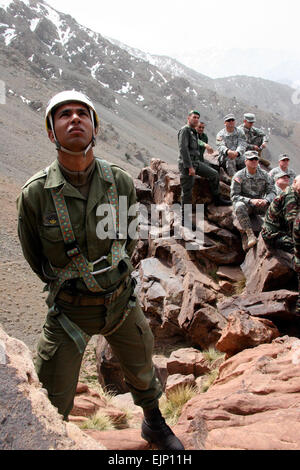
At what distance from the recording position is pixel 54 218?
10.4ft

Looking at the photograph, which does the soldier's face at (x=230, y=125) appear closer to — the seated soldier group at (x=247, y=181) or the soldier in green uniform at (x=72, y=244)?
the seated soldier group at (x=247, y=181)

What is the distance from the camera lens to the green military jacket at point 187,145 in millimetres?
10508

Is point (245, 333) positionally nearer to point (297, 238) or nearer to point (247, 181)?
point (297, 238)

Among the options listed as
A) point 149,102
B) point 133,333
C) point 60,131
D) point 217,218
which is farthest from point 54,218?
point 149,102

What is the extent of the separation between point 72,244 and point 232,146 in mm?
10215

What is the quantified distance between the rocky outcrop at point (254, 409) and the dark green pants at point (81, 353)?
2.05 ft

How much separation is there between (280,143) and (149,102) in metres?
47.1

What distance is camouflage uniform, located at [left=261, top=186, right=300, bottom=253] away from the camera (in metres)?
6.66

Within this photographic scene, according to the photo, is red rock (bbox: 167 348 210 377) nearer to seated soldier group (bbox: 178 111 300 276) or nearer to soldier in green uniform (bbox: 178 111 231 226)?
seated soldier group (bbox: 178 111 300 276)

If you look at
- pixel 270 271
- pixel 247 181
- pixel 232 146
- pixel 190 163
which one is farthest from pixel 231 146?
pixel 270 271

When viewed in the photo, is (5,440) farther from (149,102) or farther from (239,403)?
(149,102)

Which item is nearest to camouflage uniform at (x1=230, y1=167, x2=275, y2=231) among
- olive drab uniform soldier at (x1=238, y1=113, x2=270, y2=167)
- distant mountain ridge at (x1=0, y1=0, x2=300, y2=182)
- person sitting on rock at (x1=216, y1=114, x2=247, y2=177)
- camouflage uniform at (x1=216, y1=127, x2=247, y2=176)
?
person sitting on rock at (x1=216, y1=114, x2=247, y2=177)

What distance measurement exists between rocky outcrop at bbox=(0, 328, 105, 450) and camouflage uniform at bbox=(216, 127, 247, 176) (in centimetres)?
1068

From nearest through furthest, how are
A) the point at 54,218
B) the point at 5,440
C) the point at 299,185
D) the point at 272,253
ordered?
1. the point at 5,440
2. the point at 54,218
3. the point at 299,185
4. the point at 272,253
